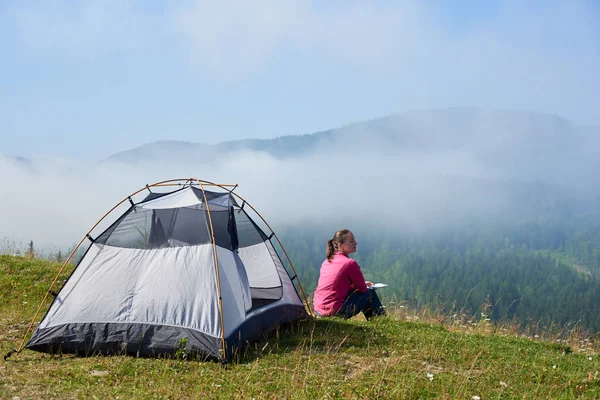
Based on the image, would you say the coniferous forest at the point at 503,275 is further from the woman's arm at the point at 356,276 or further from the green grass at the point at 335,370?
the green grass at the point at 335,370

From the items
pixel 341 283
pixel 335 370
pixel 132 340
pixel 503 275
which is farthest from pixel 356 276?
pixel 503 275

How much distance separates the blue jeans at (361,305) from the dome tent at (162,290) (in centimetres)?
138

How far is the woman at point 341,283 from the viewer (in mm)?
9867

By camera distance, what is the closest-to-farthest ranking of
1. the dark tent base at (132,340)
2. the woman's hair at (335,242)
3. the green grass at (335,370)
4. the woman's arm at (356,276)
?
1. the green grass at (335,370)
2. the dark tent base at (132,340)
3. the woman's arm at (356,276)
4. the woman's hair at (335,242)

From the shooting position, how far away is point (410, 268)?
153500mm

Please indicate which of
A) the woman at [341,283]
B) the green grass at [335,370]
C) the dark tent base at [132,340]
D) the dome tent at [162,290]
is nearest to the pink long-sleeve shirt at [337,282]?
the woman at [341,283]

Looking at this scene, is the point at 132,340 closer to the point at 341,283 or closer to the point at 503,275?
the point at 341,283

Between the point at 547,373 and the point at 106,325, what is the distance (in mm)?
5766

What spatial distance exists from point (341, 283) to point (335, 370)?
2.84 metres

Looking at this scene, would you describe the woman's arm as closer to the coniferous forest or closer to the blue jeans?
the blue jeans

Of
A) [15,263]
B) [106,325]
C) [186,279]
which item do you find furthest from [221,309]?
[15,263]

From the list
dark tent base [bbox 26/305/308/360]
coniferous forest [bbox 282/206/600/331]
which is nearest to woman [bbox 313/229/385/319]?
dark tent base [bbox 26/305/308/360]

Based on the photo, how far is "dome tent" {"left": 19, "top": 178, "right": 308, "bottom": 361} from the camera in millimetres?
7719

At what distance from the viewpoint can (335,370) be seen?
23.6ft
